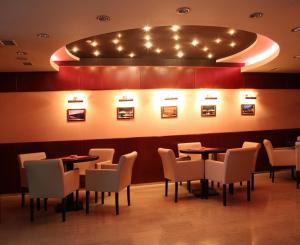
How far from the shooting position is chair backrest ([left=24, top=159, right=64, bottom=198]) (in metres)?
4.75

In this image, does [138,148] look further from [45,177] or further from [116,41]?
[45,177]

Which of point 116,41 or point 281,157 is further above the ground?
point 116,41

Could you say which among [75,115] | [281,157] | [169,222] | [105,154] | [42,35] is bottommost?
[169,222]

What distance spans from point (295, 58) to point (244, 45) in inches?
44.8

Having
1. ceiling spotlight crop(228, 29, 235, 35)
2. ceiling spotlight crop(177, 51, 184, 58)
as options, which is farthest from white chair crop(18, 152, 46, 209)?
ceiling spotlight crop(228, 29, 235, 35)

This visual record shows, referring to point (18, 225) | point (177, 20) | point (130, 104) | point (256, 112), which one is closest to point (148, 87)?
point (130, 104)

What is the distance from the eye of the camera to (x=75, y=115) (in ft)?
24.3

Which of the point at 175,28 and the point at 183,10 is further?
the point at 175,28

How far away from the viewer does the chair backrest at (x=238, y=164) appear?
5441 mm

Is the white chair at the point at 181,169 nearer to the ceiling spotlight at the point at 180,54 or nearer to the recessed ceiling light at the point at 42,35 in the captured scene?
the ceiling spotlight at the point at 180,54

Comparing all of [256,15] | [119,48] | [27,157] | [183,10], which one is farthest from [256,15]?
[27,157]

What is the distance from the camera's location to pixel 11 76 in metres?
7.16

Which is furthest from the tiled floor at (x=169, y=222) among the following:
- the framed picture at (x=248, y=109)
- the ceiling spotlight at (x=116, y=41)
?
the ceiling spotlight at (x=116, y=41)

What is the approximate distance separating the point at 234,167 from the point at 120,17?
10.8 feet
